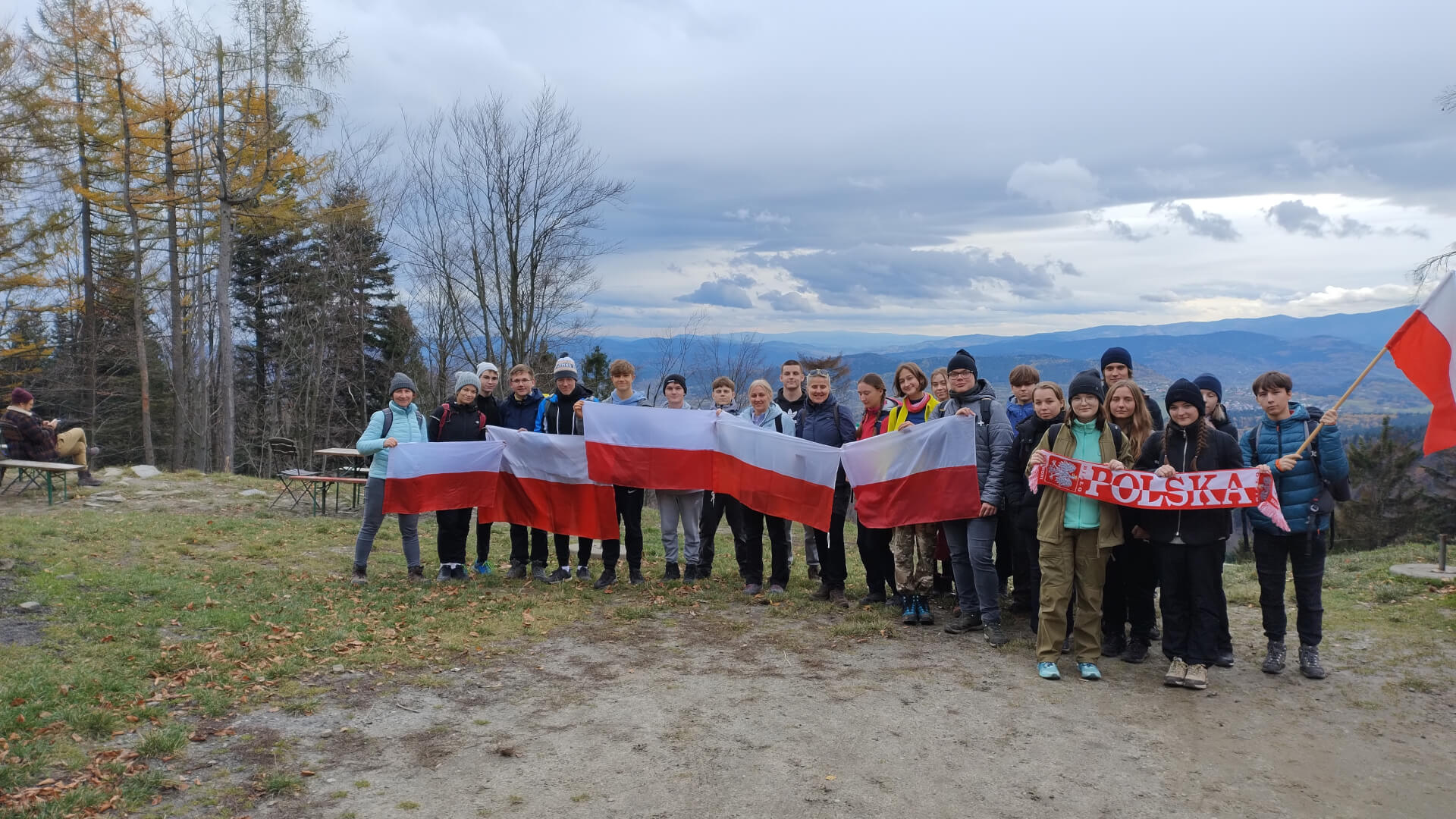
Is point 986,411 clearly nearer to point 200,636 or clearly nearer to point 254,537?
point 200,636

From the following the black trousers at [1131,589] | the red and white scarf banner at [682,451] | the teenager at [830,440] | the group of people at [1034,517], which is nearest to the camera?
the group of people at [1034,517]

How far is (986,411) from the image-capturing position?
7.54 metres

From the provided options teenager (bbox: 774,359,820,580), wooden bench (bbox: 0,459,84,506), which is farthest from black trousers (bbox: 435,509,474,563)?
wooden bench (bbox: 0,459,84,506)

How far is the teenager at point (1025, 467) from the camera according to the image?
677cm

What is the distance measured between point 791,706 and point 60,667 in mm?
5148

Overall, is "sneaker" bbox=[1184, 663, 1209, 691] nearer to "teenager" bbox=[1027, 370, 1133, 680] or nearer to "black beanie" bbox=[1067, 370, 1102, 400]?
"teenager" bbox=[1027, 370, 1133, 680]

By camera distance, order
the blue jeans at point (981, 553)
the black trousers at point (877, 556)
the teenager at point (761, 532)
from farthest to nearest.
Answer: the teenager at point (761, 532) → the black trousers at point (877, 556) → the blue jeans at point (981, 553)

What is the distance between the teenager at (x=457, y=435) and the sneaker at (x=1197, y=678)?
23.0 ft

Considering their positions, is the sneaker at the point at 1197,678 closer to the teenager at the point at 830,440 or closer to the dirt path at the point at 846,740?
the dirt path at the point at 846,740

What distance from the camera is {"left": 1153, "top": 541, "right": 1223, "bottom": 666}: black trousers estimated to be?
20.7 ft

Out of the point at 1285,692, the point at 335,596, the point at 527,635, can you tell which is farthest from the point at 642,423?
the point at 1285,692

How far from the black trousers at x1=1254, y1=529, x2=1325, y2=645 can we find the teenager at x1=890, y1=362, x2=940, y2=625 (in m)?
2.57

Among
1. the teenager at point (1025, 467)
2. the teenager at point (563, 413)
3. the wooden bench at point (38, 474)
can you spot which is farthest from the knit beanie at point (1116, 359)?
the wooden bench at point (38, 474)

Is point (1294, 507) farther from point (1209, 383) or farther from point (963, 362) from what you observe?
point (963, 362)
